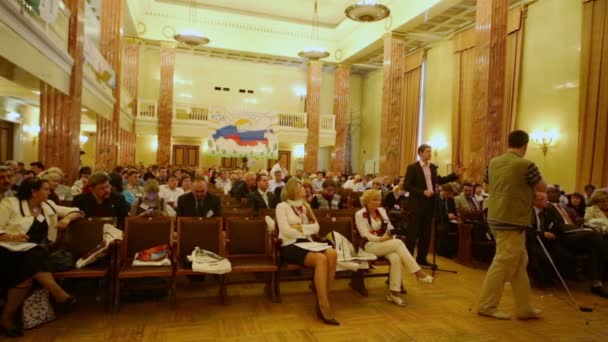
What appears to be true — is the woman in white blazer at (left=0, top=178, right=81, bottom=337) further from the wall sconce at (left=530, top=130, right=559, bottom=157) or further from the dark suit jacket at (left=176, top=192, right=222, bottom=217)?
the wall sconce at (left=530, top=130, right=559, bottom=157)

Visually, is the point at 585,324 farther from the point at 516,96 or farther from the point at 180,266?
the point at 516,96

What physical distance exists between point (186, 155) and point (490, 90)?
49.3 feet

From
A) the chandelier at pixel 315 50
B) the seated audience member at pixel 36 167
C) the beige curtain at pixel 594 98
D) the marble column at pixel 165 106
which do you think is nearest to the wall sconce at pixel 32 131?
the marble column at pixel 165 106

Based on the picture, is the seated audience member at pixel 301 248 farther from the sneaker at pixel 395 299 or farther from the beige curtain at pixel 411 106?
the beige curtain at pixel 411 106

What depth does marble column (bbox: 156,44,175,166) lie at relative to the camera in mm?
16016

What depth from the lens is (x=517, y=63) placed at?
1124 centimetres

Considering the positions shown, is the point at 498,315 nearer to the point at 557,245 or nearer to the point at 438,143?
the point at 557,245

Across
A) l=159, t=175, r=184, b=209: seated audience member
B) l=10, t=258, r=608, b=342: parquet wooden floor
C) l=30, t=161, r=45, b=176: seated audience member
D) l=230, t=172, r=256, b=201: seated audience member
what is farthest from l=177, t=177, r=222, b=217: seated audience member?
l=30, t=161, r=45, b=176: seated audience member

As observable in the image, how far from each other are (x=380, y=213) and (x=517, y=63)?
9321mm

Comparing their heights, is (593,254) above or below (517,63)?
below

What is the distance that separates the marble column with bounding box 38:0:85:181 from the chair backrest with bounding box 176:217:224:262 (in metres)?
4.57

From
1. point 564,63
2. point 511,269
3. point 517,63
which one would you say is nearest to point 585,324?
point 511,269

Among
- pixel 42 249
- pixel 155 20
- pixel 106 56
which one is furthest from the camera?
pixel 155 20

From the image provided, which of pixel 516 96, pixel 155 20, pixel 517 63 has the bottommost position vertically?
pixel 516 96
